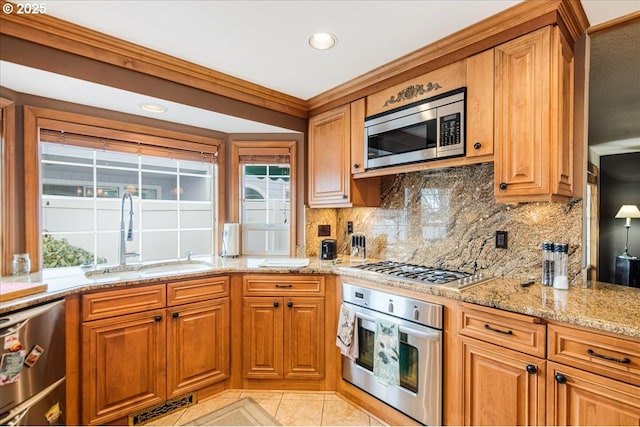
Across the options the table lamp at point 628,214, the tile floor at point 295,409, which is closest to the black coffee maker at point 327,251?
the tile floor at point 295,409

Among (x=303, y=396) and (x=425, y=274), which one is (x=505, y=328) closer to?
(x=425, y=274)

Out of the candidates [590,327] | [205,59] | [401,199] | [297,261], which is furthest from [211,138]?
[590,327]

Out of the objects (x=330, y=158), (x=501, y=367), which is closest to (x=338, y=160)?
(x=330, y=158)

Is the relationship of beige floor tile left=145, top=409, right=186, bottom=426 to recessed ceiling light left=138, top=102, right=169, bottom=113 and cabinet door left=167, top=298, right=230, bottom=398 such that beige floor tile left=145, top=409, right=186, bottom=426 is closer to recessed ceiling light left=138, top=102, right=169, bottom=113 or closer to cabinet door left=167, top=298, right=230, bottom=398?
cabinet door left=167, top=298, right=230, bottom=398

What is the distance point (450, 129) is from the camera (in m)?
1.91

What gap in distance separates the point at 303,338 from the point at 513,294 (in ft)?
4.73

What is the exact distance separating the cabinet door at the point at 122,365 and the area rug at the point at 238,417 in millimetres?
333

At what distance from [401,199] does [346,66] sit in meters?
1.13

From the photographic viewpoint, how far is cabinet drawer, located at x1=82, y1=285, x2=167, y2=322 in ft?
5.90

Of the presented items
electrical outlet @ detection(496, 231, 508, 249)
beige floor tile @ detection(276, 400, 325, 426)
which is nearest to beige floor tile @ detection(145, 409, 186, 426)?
beige floor tile @ detection(276, 400, 325, 426)

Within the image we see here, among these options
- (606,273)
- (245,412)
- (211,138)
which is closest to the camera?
(606,273)

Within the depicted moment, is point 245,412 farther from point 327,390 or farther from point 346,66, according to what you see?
point 346,66

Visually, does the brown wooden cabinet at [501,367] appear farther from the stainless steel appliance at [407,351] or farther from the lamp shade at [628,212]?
the lamp shade at [628,212]

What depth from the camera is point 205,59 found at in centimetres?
208
